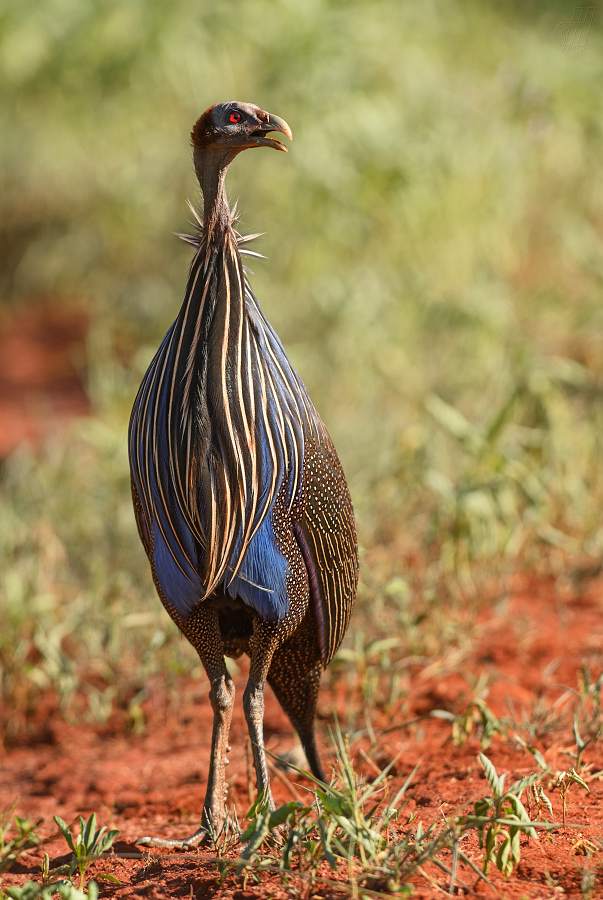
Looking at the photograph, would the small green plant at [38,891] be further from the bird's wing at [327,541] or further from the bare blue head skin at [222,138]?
the bare blue head skin at [222,138]

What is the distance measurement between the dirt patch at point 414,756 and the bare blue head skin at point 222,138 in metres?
1.39

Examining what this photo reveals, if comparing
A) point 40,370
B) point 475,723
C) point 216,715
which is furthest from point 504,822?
point 40,370

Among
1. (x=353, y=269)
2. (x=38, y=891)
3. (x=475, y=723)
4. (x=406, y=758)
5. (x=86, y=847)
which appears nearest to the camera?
(x=38, y=891)

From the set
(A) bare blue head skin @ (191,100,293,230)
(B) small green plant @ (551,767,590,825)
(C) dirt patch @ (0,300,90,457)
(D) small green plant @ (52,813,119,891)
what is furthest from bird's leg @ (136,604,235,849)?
(C) dirt patch @ (0,300,90,457)

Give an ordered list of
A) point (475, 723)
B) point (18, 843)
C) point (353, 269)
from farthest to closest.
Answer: point (353, 269) < point (475, 723) < point (18, 843)

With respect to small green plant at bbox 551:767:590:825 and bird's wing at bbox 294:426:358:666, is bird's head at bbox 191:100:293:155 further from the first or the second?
small green plant at bbox 551:767:590:825

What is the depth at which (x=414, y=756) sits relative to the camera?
289 cm

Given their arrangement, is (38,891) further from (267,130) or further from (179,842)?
(267,130)

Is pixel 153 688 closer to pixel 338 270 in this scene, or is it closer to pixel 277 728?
pixel 277 728

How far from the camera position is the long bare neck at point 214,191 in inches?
82.8

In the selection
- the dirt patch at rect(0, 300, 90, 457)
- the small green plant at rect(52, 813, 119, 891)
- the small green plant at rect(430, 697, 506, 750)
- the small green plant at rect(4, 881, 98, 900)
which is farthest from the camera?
the dirt patch at rect(0, 300, 90, 457)

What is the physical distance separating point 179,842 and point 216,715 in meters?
0.31

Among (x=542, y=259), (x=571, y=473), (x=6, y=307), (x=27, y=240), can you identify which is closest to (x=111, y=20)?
(x=27, y=240)

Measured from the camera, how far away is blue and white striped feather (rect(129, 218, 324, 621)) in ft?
6.73
